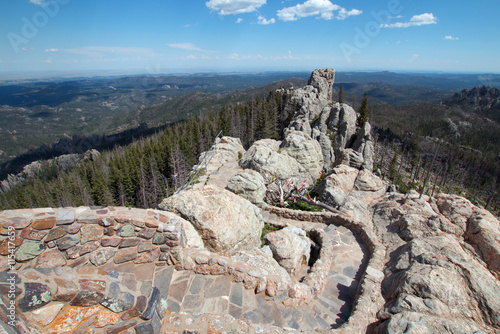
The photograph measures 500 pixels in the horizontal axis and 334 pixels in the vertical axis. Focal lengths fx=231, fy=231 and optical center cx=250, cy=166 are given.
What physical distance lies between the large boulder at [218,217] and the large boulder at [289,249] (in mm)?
904

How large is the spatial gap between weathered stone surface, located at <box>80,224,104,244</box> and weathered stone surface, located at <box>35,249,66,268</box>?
522 mm

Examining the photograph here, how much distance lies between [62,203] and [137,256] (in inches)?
3065

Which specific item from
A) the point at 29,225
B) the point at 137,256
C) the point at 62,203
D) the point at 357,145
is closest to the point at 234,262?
the point at 137,256

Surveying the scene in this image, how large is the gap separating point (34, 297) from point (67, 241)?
1770 millimetres

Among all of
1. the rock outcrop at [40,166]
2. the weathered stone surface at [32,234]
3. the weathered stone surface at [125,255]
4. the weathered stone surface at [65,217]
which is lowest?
the rock outcrop at [40,166]

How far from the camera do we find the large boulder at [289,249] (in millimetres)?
10859

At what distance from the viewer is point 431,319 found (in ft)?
22.0

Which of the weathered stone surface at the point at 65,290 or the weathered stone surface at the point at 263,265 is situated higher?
the weathered stone surface at the point at 65,290

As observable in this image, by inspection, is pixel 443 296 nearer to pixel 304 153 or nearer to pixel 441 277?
pixel 441 277

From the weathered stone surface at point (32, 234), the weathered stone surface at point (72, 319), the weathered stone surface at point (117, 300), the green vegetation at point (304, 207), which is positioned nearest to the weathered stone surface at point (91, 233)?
the weathered stone surface at point (32, 234)

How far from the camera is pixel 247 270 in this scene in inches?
292

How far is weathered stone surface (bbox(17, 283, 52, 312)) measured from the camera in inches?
157

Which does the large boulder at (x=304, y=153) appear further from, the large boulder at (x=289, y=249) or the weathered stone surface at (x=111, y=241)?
the weathered stone surface at (x=111, y=241)

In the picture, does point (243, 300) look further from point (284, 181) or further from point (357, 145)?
point (357, 145)
